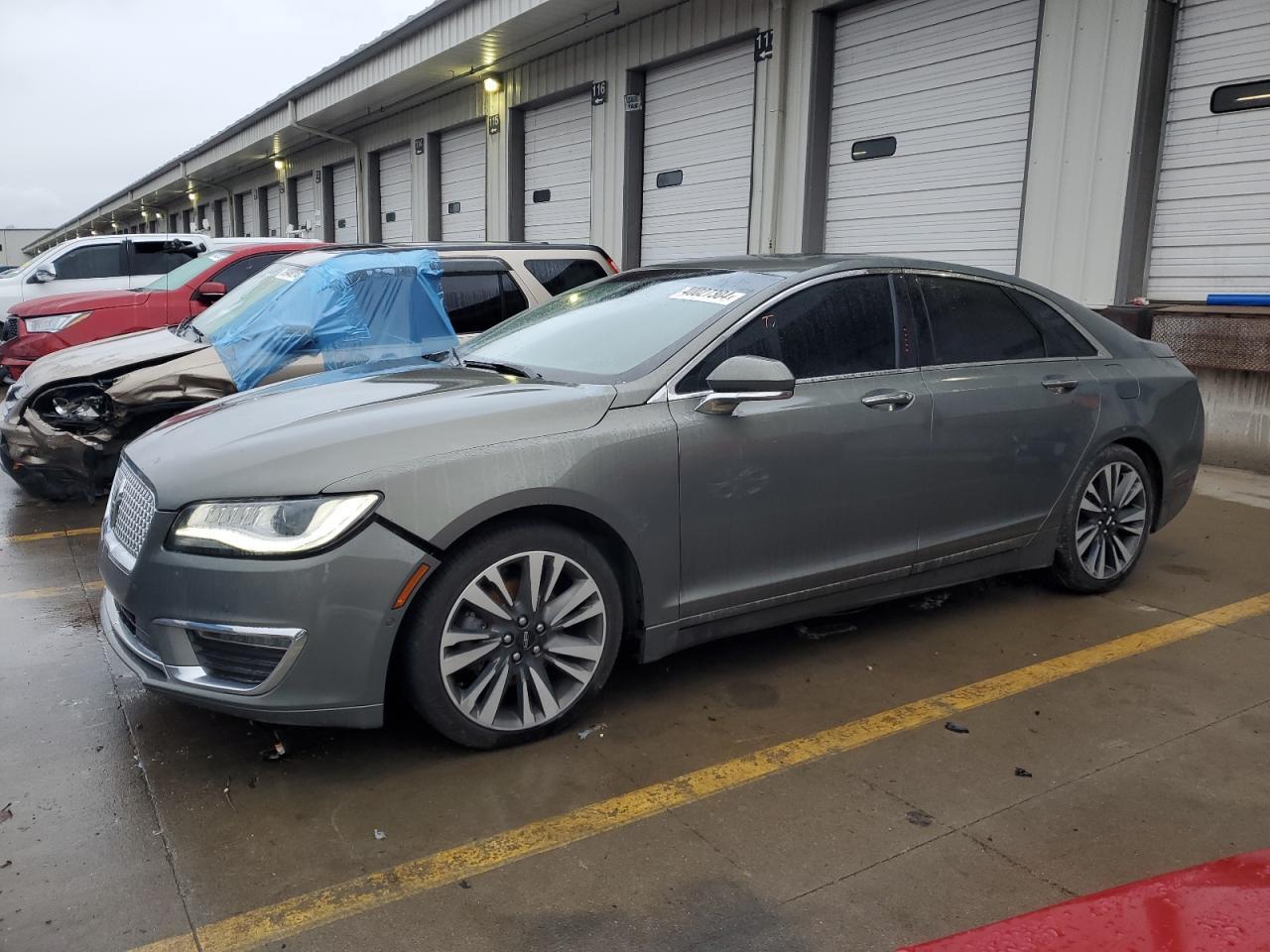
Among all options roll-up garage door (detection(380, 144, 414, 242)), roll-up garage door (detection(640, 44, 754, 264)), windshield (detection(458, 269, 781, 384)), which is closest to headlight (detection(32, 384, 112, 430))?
windshield (detection(458, 269, 781, 384))

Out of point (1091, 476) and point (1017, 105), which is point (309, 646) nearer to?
point (1091, 476)

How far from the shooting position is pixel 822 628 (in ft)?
14.4

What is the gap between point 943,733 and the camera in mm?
3404

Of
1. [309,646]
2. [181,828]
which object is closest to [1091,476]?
[309,646]

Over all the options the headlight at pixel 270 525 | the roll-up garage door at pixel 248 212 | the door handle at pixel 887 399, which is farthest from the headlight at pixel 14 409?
the roll-up garage door at pixel 248 212

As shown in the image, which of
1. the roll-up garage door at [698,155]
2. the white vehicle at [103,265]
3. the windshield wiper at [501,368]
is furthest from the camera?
the white vehicle at [103,265]

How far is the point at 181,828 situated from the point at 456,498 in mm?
1196

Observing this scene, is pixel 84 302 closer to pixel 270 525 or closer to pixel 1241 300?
pixel 270 525

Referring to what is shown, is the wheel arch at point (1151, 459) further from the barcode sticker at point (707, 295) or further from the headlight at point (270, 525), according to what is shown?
the headlight at point (270, 525)

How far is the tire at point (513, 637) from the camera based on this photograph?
2977mm

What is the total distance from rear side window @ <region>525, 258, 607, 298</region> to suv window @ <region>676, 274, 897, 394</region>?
9.35ft

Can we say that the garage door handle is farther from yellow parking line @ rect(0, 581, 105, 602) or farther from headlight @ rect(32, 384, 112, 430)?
headlight @ rect(32, 384, 112, 430)

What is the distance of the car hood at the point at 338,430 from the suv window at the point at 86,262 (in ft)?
33.6

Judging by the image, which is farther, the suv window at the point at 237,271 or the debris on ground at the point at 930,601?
the suv window at the point at 237,271
